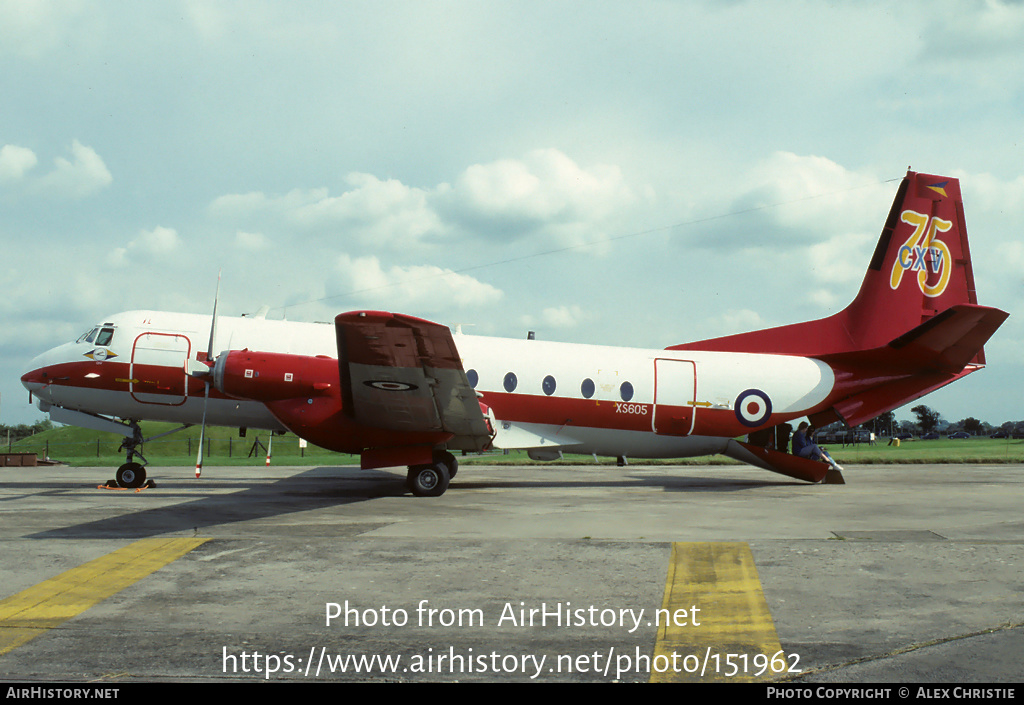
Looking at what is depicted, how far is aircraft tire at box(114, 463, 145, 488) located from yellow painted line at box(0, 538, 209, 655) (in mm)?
7764

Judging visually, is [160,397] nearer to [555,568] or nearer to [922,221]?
[555,568]

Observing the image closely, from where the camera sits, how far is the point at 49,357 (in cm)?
1573

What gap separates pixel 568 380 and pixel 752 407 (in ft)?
15.2

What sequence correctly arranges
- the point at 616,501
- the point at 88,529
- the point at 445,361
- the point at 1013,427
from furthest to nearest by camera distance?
the point at 1013,427 < the point at 616,501 < the point at 445,361 < the point at 88,529

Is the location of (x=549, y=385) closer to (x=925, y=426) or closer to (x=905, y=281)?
(x=905, y=281)

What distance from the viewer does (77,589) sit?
6340 mm

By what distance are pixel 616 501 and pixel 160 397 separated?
10127mm

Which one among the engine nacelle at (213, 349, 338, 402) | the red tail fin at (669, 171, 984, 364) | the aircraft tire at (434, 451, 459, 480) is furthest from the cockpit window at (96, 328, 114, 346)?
the red tail fin at (669, 171, 984, 364)

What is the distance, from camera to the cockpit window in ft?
50.6

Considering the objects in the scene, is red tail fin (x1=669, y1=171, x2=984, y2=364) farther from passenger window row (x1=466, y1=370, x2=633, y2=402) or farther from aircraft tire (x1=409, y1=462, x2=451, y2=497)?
aircraft tire (x1=409, y1=462, x2=451, y2=497)

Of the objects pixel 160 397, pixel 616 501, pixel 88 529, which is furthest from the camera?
pixel 160 397

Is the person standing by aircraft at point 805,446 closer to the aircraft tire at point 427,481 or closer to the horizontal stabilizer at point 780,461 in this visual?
the horizontal stabilizer at point 780,461
